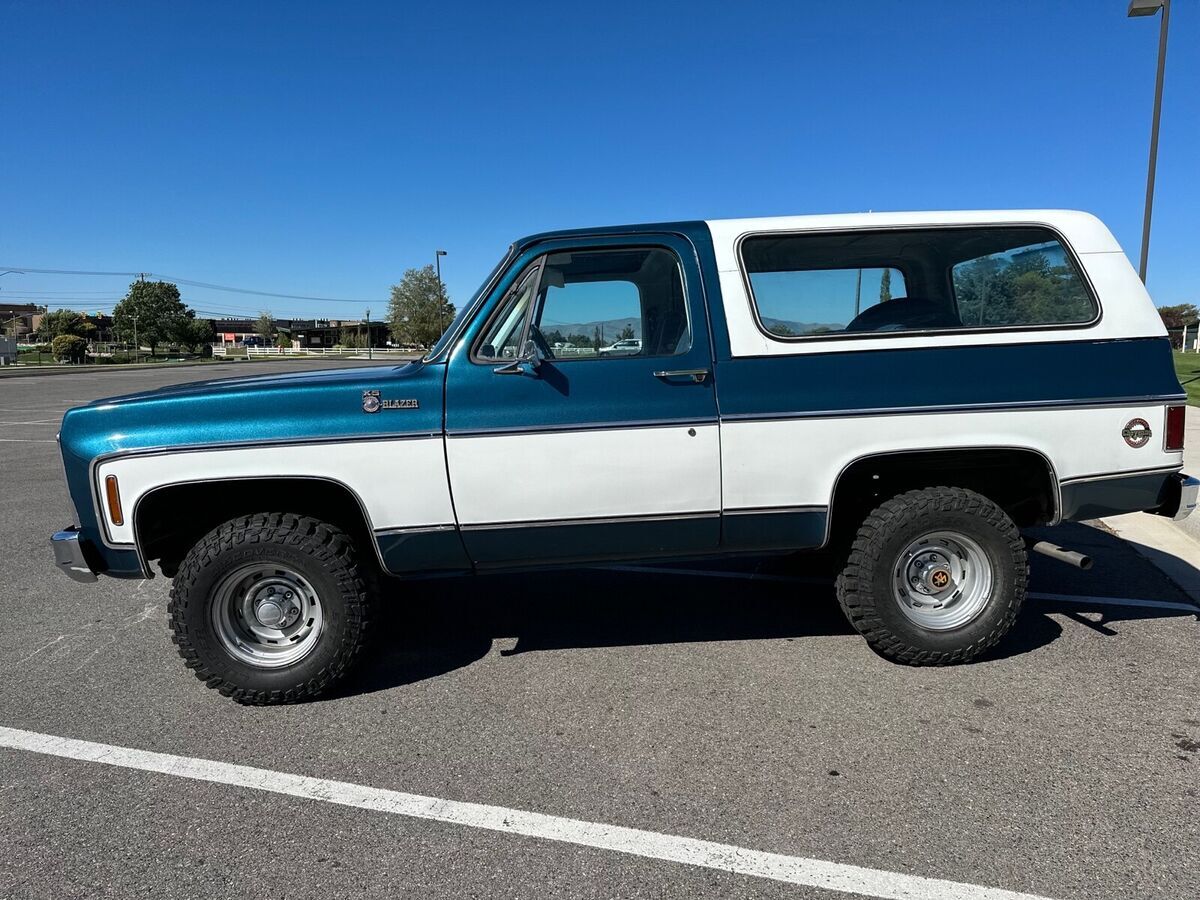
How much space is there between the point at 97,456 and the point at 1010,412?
158 inches

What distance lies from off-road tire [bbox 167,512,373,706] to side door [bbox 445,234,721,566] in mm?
580

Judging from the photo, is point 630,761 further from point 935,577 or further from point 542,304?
point 542,304

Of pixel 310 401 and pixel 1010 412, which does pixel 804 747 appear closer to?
pixel 1010 412

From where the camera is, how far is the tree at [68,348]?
6038 cm

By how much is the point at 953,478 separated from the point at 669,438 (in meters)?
1.54

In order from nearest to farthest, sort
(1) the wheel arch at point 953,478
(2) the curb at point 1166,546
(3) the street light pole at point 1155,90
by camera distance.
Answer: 1. (1) the wheel arch at point 953,478
2. (2) the curb at point 1166,546
3. (3) the street light pole at point 1155,90

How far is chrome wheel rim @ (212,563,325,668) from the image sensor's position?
3.47 meters

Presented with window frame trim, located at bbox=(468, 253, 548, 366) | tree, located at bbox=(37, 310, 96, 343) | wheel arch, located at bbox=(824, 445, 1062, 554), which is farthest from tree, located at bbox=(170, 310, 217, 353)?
wheel arch, located at bbox=(824, 445, 1062, 554)

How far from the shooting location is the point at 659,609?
4621 mm

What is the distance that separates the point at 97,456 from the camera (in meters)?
3.31

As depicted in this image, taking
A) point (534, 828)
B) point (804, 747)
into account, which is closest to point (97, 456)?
point (534, 828)

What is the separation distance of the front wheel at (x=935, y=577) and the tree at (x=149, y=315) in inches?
3290

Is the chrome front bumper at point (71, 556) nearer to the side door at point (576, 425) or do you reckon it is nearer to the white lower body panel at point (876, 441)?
the side door at point (576, 425)

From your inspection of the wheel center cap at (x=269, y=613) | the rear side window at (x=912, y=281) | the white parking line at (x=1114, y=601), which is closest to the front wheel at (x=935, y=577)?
the rear side window at (x=912, y=281)
